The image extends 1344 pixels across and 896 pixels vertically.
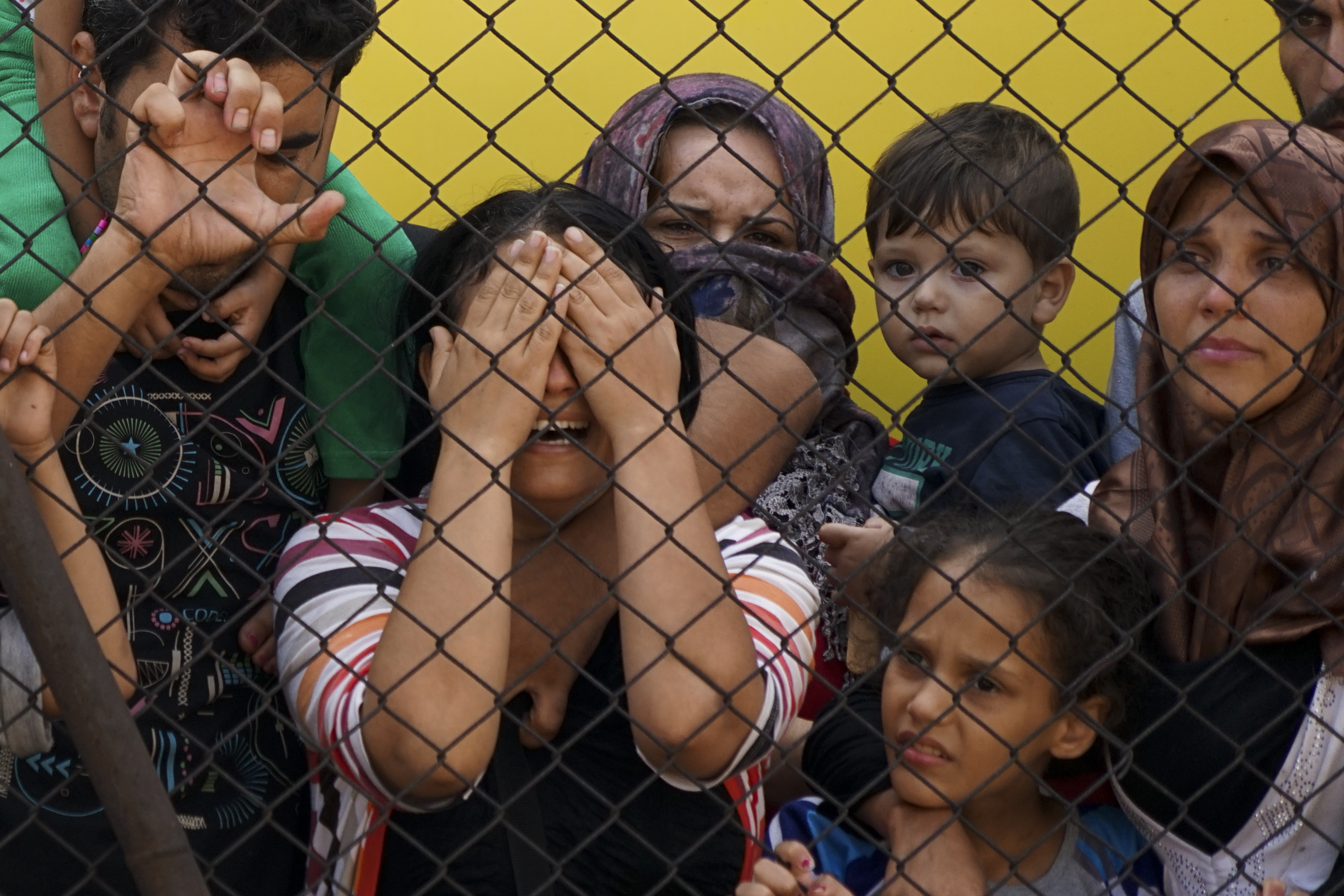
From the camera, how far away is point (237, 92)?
1601 mm

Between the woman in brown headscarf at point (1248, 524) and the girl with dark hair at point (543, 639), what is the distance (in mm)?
534

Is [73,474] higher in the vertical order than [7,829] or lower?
higher

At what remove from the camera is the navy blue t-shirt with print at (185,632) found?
70.7 inches

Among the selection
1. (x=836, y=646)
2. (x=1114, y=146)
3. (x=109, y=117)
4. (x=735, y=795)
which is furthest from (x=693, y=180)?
(x=1114, y=146)

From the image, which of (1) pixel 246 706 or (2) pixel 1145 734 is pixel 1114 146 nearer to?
(2) pixel 1145 734

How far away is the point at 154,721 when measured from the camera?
5.90ft

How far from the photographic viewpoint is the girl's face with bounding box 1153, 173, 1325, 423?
190 centimetres

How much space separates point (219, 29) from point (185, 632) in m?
0.79

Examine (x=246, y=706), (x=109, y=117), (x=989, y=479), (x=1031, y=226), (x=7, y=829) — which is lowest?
(x=7, y=829)

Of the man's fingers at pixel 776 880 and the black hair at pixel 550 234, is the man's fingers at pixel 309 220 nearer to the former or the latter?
the black hair at pixel 550 234

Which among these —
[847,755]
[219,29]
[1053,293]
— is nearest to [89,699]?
[219,29]

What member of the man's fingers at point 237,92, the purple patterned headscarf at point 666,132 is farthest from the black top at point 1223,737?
the man's fingers at point 237,92

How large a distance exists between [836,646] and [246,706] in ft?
3.20

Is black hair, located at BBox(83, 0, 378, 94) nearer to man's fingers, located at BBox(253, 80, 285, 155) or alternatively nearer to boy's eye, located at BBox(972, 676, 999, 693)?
man's fingers, located at BBox(253, 80, 285, 155)
